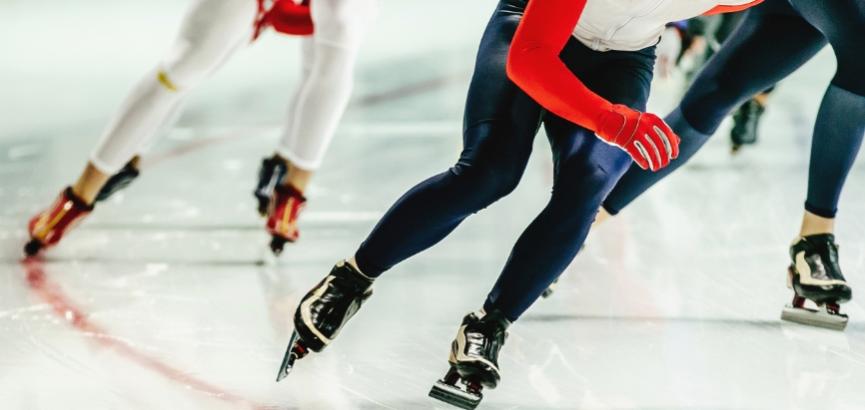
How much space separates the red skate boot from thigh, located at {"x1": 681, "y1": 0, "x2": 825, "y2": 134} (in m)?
1.67

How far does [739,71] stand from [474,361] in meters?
1.10

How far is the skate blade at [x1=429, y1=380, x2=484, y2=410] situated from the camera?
242 cm

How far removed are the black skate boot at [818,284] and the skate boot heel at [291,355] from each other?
120 centimetres

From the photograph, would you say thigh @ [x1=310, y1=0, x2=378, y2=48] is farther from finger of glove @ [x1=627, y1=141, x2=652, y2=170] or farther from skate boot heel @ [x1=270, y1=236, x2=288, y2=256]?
finger of glove @ [x1=627, y1=141, x2=652, y2=170]

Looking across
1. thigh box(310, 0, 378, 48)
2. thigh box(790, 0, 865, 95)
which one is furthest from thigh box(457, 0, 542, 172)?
thigh box(310, 0, 378, 48)

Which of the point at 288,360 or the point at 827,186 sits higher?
the point at 827,186

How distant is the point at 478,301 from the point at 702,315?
55 cm

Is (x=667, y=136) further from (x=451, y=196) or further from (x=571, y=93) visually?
(x=451, y=196)

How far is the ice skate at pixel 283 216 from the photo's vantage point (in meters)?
3.50

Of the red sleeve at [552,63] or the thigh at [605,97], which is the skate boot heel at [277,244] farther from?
the red sleeve at [552,63]

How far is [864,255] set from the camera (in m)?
3.54

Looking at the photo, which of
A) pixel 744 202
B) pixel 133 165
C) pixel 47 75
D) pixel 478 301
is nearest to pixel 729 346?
pixel 478 301

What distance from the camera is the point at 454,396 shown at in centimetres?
243

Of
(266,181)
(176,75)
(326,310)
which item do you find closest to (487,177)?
(326,310)
